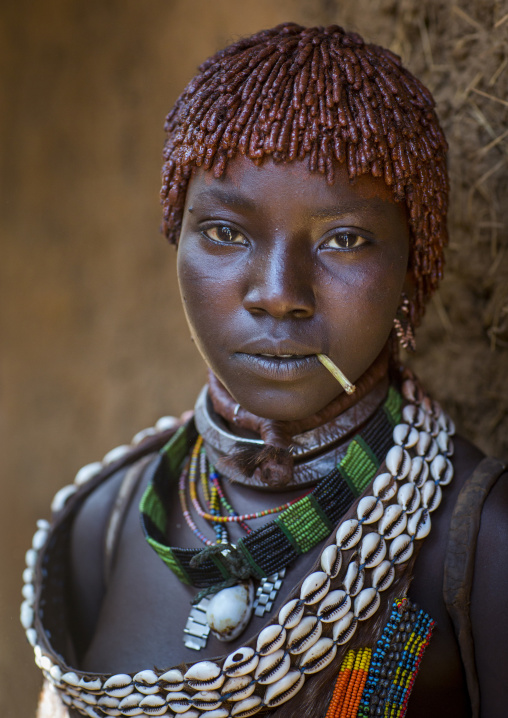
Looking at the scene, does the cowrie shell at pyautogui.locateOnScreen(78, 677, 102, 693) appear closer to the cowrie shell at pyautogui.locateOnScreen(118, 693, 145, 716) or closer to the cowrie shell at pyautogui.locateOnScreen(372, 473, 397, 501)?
the cowrie shell at pyautogui.locateOnScreen(118, 693, 145, 716)

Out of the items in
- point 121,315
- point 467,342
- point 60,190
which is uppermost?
point 60,190

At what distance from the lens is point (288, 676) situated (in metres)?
1.08

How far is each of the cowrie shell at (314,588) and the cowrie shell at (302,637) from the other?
29 millimetres

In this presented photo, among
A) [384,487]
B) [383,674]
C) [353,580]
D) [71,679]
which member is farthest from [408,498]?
[71,679]

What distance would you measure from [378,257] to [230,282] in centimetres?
22

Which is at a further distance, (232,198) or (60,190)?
(60,190)

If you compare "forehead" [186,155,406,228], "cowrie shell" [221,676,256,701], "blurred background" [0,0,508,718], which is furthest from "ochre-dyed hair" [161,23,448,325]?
"blurred background" [0,0,508,718]

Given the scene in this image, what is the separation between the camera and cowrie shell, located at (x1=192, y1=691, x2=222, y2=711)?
3.56 feet

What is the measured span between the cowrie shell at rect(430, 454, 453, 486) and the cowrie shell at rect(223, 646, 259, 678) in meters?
0.39

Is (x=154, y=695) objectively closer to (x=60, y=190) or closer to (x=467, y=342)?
(x=467, y=342)

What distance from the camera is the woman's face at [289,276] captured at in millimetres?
1071

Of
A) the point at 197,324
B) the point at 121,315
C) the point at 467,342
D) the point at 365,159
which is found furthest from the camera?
the point at 121,315

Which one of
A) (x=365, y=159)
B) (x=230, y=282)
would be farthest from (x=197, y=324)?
(x=365, y=159)

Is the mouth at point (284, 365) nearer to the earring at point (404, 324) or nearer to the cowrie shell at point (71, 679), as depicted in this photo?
the earring at point (404, 324)
